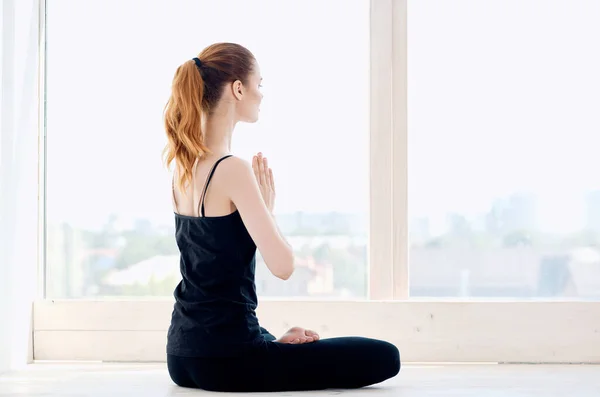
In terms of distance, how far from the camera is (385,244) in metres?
2.88

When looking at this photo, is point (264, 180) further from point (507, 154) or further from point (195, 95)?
point (507, 154)

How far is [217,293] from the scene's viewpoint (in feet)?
6.95

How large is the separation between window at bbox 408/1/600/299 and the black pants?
78cm

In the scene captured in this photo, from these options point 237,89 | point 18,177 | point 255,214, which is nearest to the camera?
point 255,214

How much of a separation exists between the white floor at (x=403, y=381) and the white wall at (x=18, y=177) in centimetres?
17

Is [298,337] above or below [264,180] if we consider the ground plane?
below

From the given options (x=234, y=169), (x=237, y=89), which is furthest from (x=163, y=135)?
(x=234, y=169)

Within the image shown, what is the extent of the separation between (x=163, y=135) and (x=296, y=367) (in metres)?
1.17

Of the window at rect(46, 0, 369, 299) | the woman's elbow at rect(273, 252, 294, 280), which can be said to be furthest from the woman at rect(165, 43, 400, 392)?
the window at rect(46, 0, 369, 299)

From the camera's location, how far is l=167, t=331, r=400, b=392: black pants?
2107 millimetres

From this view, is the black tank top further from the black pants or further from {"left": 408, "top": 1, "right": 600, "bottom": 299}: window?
{"left": 408, "top": 1, "right": 600, "bottom": 299}: window

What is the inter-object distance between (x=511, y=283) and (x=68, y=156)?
63.2 inches

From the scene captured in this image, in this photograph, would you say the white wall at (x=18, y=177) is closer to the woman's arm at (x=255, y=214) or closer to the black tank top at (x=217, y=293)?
the black tank top at (x=217, y=293)

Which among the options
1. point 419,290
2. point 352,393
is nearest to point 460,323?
point 419,290
